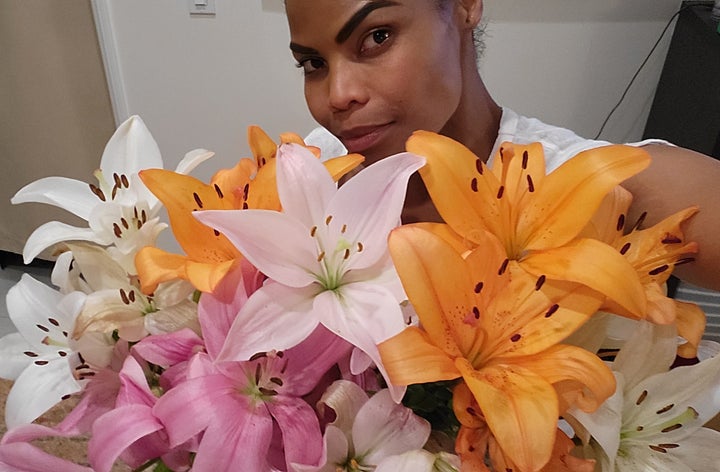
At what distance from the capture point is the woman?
620 mm

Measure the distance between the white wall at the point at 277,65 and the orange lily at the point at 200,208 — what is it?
4.22 ft

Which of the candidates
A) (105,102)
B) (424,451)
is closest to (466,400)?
(424,451)

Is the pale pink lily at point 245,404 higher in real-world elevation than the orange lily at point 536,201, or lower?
lower

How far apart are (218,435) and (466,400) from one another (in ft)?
0.40

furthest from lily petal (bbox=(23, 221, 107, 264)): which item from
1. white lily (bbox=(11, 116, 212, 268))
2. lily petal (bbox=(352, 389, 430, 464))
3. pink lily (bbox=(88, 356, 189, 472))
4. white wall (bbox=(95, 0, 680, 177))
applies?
white wall (bbox=(95, 0, 680, 177))

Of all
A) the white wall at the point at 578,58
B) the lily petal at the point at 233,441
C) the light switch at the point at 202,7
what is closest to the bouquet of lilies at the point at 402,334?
the lily petal at the point at 233,441

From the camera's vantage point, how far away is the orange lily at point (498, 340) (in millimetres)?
286

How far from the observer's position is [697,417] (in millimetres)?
349

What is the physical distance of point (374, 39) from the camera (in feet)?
2.21

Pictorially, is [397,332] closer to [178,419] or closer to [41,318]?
[178,419]

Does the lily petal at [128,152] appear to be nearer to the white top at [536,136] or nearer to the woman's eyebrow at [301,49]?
the woman's eyebrow at [301,49]

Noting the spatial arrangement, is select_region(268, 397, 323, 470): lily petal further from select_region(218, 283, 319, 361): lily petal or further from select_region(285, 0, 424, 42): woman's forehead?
select_region(285, 0, 424, 42): woman's forehead

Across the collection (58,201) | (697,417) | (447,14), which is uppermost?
(447,14)

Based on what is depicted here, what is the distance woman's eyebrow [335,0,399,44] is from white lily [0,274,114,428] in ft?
1.28
